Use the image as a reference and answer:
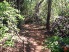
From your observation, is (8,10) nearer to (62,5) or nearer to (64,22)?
(64,22)

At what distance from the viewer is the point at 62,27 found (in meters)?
13.1

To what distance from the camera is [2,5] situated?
734cm

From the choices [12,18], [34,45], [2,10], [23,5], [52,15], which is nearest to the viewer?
[2,10]

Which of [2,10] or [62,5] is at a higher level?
[2,10]

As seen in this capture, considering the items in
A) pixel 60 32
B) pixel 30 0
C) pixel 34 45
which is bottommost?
pixel 34 45

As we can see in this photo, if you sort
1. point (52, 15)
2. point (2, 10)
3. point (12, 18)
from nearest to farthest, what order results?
point (2, 10) → point (12, 18) → point (52, 15)

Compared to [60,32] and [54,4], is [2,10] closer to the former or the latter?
[60,32]

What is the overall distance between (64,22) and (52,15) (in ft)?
20.3

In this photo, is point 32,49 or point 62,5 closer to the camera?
point 32,49

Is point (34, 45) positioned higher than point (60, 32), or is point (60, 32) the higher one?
point (60, 32)

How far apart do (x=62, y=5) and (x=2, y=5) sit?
1372 cm

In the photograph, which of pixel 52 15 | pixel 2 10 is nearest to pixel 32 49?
pixel 2 10

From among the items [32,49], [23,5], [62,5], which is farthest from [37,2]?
→ [32,49]

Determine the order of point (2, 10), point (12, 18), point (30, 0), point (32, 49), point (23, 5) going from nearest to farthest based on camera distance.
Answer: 1. point (2, 10)
2. point (12, 18)
3. point (32, 49)
4. point (23, 5)
5. point (30, 0)
